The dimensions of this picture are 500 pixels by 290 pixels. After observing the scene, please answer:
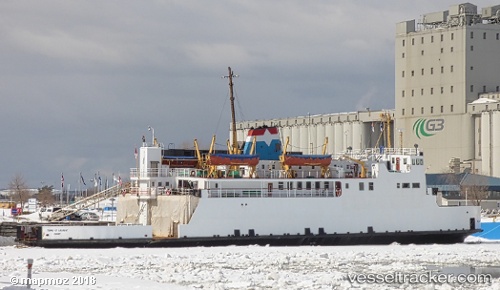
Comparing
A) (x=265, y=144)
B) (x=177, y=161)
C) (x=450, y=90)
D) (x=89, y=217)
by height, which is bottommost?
(x=89, y=217)

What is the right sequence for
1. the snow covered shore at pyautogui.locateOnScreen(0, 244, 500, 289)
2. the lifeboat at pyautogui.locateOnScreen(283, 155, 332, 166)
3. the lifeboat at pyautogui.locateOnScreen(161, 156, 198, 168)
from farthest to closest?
the lifeboat at pyautogui.locateOnScreen(161, 156, 198, 168) → the lifeboat at pyautogui.locateOnScreen(283, 155, 332, 166) → the snow covered shore at pyautogui.locateOnScreen(0, 244, 500, 289)

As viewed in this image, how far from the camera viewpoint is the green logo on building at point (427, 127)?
308 ft

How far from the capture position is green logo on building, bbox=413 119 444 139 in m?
93.8

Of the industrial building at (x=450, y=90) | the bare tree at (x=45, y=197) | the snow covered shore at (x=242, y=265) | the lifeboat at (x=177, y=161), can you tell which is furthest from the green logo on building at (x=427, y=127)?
the lifeboat at (x=177, y=161)

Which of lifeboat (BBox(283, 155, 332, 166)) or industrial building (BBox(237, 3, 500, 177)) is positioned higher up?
industrial building (BBox(237, 3, 500, 177))

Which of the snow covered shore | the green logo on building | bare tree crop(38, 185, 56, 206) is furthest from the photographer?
bare tree crop(38, 185, 56, 206)

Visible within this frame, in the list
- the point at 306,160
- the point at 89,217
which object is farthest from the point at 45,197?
the point at 306,160

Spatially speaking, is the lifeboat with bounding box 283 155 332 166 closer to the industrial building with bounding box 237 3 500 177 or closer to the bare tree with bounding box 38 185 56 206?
the industrial building with bounding box 237 3 500 177

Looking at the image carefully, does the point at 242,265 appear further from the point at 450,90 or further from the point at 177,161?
the point at 450,90

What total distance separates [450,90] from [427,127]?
4.21m

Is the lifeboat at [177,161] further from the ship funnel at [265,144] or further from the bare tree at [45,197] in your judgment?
the bare tree at [45,197]

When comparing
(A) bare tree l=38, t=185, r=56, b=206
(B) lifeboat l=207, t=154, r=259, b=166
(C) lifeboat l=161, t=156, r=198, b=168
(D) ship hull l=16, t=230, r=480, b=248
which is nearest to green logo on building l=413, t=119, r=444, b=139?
(A) bare tree l=38, t=185, r=56, b=206

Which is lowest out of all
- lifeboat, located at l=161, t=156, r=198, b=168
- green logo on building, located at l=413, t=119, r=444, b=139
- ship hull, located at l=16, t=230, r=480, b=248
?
ship hull, located at l=16, t=230, r=480, b=248

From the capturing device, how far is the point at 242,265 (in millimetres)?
33656
